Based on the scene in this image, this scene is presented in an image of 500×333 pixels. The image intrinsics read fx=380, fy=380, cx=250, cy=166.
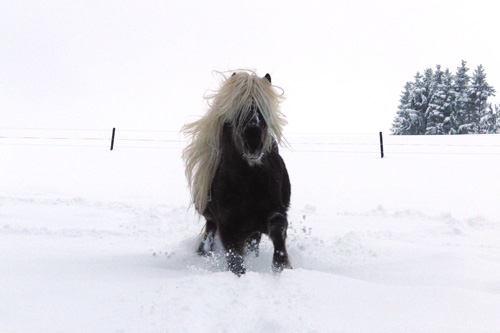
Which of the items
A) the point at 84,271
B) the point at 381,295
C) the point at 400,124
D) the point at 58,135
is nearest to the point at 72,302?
the point at 84,271


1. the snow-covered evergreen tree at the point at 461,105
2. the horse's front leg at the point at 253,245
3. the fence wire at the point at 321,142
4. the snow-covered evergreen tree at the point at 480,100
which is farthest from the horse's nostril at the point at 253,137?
the snow-covered evergreen tree at the point at 480,100

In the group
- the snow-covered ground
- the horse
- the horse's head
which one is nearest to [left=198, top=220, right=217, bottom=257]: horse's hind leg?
the snow-covered ground

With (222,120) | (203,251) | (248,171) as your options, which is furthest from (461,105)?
(248,171)

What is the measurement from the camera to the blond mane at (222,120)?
10.2ft

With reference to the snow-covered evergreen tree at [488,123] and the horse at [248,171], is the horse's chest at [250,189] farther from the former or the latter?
the snow-covered evergreen tree at [488,123]

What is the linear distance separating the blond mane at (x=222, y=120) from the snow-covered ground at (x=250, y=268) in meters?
0.80

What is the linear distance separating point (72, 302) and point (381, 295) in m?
1.69

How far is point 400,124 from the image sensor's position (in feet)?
139

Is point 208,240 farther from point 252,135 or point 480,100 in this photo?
point 480,100

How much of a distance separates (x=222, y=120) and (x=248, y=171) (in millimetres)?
614

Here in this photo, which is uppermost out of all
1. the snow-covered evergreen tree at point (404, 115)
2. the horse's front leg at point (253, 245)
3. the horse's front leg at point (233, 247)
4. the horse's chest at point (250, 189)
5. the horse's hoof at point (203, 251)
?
the snow-covered evergreen tree at point (404, 115)

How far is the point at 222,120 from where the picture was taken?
3.40 m

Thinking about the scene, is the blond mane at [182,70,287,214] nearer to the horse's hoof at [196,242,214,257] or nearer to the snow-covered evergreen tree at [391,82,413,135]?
the horse's hoof at [196,242,214,257]

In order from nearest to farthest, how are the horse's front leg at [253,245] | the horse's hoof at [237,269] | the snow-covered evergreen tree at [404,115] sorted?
the horse's hoof at [237,269], the horse's front leg at [253,245], the snow-covered evergreen tree at [404,115]
